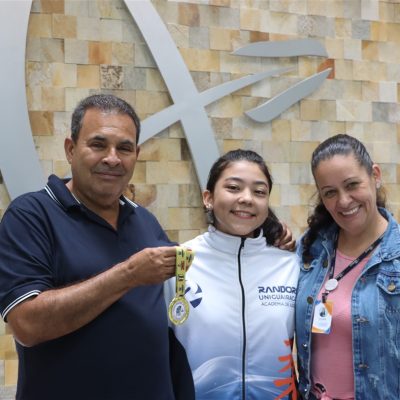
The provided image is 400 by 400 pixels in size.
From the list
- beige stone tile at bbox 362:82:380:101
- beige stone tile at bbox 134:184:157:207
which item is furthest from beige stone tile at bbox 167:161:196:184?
beige stone tile at bbox 362:82:380:101

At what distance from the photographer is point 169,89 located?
3207 millimetres

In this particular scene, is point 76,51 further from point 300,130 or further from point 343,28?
point 343,28

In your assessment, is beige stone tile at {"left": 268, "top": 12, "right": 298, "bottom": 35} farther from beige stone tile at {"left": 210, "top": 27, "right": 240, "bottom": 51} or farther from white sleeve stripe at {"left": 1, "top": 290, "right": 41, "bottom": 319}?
white sleeve stripe at {"left": 1, "top": 290, "right": 41, "bottom": 319}

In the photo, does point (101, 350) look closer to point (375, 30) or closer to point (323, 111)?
point (323, 111)

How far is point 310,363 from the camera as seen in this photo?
1700 millimetres

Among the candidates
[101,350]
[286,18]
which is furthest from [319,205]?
[286,18]

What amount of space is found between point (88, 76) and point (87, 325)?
2.05m

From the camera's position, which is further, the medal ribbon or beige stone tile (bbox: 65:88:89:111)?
beige stone tile (bbox: 65:88:89:111)

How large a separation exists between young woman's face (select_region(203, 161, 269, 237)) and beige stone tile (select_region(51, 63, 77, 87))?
5.15 feet

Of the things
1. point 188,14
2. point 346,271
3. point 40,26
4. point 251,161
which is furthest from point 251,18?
point 346,271

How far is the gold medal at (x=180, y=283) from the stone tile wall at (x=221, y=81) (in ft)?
5.73

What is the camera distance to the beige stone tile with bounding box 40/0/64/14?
3.03 meters

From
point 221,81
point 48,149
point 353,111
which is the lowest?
point 48,149

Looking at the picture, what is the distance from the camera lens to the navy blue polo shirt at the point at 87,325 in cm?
128
